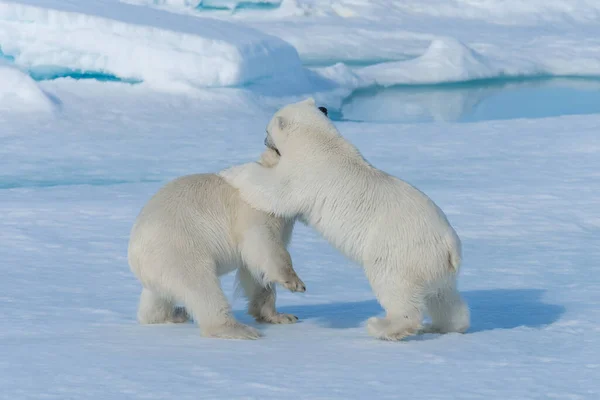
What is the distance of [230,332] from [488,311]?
102 centimetres

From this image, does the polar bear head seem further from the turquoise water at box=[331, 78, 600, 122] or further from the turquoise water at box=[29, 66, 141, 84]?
the turquoise water at box=[331, 78, 600, 122]

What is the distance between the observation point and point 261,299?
3293mm

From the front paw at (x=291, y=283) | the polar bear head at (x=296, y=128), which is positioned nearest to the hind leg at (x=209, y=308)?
the front paw at (x=291, y=283)

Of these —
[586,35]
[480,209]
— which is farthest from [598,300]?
[586,35]

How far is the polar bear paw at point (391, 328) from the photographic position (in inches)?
111

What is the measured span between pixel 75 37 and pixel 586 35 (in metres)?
9.94

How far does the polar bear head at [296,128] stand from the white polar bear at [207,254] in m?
0.08

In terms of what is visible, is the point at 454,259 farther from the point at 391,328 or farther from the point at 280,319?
the point at 280,319

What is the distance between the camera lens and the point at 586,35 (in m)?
16.4

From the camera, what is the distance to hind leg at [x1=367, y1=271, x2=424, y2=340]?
2.82m

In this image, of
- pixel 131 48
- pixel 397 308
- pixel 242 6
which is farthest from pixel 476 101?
pixel 397 308

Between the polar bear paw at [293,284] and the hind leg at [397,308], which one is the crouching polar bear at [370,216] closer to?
the hind leg at [397,308]

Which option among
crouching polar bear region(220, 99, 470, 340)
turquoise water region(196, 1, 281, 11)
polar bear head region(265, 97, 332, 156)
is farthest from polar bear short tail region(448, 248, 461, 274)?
turquoise water region(196, 1, 281, 11)

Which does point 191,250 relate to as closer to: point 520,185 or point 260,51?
point 520,185
